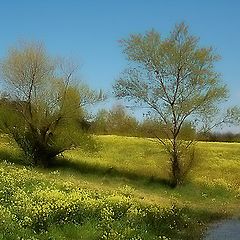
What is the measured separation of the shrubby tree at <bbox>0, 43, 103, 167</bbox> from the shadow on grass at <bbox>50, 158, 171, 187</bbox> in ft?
5.13

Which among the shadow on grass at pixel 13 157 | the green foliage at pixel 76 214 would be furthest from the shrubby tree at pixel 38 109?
the green foliage at pixel 76 214

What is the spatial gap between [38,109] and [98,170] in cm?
726

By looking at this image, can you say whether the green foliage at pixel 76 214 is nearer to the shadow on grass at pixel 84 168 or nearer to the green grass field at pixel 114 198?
the green grass field at pixel 114 198

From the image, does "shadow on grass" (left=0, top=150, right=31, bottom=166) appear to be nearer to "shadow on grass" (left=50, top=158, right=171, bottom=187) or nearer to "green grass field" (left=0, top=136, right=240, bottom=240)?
"green grass field" (left=0, top=136, right=240, bottom=240)

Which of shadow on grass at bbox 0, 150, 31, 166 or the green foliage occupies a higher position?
shadow on grass at bbox 0, 150, 31, 166

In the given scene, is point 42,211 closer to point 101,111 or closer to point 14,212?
point 14,212

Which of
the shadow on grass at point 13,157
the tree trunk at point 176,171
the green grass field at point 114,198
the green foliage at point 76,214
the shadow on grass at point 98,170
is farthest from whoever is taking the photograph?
the shadow on grass at point 98,170

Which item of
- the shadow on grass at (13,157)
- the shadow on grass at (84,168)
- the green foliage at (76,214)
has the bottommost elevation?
the green foliage at (76,214)

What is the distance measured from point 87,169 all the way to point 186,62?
40.1 feet

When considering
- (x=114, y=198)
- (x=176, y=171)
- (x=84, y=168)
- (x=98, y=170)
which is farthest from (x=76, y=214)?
(x=84, y=168)

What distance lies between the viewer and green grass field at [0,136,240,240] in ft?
52.9

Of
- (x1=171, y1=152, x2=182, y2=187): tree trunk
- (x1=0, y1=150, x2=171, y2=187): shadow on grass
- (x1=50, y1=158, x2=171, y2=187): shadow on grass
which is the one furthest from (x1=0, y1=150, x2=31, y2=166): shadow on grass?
(x1=171, y1=152, x2=182, y2=187): tree trunk

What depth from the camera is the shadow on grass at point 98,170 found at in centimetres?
3994

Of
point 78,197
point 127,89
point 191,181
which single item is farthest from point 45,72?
point 78,197
